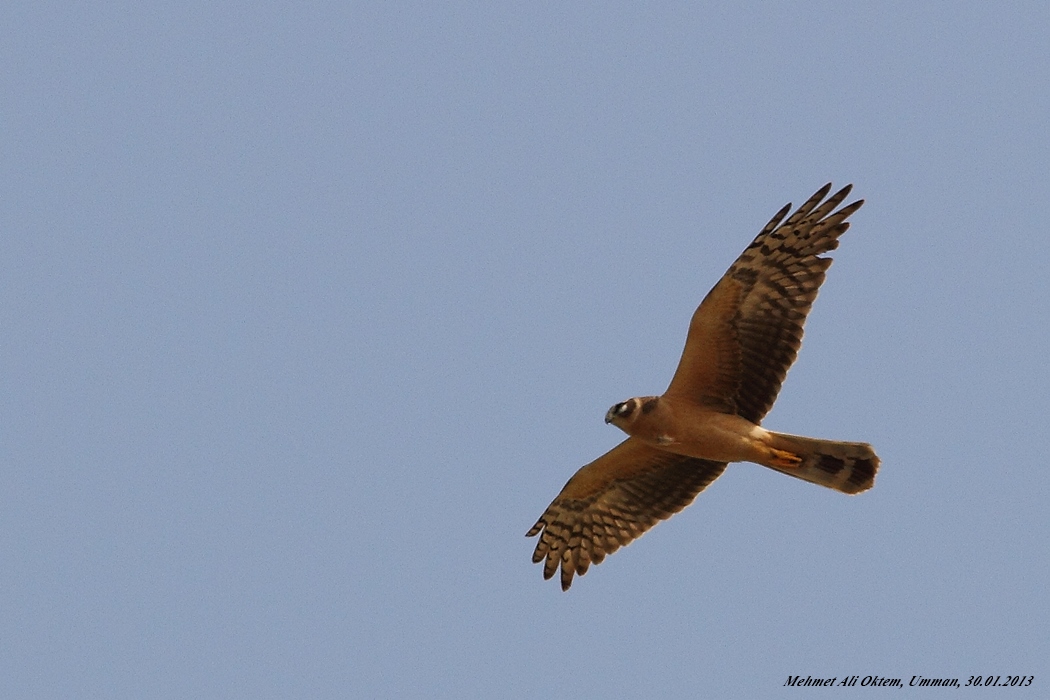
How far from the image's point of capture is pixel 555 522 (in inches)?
533

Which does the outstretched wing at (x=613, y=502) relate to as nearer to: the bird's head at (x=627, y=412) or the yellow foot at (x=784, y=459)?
the bird's head at (x=627, y=412)

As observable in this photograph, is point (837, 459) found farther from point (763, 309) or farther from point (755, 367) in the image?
point (763, 309)

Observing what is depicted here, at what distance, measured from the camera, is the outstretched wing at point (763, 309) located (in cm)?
1179

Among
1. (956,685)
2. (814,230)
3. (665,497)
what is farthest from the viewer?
(665,497)

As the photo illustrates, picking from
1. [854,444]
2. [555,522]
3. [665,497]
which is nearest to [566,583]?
[555,522]

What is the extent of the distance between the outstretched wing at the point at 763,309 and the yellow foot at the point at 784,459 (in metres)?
0.37

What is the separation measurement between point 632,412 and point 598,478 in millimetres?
1595

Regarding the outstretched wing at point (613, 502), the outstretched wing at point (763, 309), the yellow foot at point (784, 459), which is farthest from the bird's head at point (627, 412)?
the yellow foot at point (784, 459)

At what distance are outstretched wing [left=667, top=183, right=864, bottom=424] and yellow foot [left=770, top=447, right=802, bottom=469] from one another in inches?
14.6

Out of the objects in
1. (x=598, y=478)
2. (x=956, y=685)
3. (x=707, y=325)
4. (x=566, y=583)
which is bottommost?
(x=956, y=685)

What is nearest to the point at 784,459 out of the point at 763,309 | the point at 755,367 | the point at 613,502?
the point at 755,367

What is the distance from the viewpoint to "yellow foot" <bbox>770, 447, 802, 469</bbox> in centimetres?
1174

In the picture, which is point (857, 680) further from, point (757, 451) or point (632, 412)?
point (632, 412)

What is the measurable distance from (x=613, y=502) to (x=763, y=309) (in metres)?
2.62
